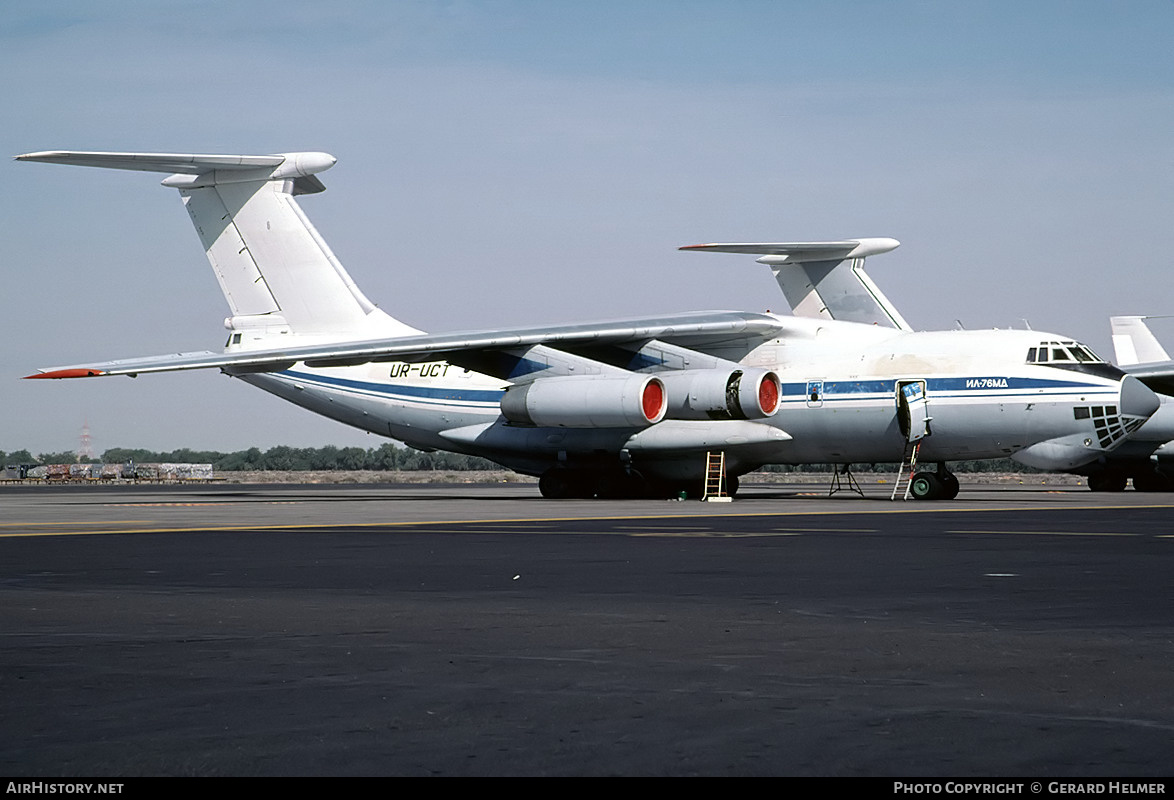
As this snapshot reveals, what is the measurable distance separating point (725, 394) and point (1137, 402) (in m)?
7.05

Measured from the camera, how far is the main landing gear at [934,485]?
26469mm

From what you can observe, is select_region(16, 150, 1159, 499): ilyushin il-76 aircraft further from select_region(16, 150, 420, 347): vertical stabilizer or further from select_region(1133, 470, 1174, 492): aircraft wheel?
select_region(1133, 470, 1174, 492): aircraft wheel

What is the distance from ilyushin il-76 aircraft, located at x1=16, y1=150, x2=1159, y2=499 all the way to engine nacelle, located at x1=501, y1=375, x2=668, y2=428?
1.6 inches

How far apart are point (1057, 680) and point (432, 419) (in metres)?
26.0

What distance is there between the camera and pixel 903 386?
2566 cm

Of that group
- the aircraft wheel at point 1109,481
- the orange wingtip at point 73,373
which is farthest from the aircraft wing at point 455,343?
the aircraft wheel at point 1109,481

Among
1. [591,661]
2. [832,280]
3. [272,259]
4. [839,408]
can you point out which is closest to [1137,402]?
[839,408]

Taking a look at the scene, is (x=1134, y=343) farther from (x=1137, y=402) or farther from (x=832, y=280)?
(x=1137, y=402)

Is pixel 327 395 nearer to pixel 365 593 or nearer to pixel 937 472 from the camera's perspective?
pixel 937 472

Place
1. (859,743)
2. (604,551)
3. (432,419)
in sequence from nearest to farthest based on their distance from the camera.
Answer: (859,743)
(604,551)
(432,419)

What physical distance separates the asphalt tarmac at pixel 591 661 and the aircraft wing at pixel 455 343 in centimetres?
1474

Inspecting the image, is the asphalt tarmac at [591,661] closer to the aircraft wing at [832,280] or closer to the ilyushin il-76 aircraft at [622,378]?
the ilyushin il-76 aircraft at [622,378]

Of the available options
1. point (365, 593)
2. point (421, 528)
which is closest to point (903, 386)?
point (421, 528)

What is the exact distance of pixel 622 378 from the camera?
87.7 feet
